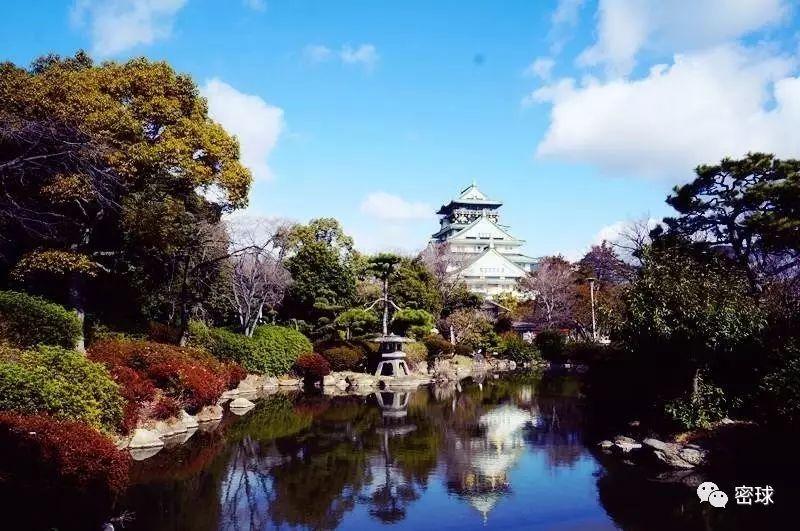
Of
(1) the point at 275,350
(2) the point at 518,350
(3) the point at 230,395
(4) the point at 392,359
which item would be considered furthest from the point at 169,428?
(2) the point at 518,350

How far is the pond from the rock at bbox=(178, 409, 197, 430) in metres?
0.52

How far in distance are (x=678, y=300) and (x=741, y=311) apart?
1213 millimetres

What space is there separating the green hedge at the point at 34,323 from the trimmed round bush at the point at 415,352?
17.4m

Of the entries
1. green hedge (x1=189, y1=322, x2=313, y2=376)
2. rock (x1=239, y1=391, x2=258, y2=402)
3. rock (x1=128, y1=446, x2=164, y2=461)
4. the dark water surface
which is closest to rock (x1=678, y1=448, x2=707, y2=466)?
the dark water surface

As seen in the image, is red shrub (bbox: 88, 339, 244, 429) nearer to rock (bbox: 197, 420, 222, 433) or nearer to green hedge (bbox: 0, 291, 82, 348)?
rock (bbox: 197, 420, 222, 433)

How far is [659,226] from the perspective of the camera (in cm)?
2072

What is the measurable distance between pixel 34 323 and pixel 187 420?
438 cm

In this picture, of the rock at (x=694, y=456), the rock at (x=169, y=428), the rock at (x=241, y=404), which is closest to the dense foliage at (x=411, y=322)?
the rock at (x=241, y=404)

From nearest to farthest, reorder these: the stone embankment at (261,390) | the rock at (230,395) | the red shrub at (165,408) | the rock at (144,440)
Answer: the rock at (144,440)
the stone embankment at (261,390)
the red shrub at (165,408)
the rock at (230,395)

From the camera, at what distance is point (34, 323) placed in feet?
45.4

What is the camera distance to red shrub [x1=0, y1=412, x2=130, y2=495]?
7.68 metres

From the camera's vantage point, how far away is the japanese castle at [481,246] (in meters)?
56.1

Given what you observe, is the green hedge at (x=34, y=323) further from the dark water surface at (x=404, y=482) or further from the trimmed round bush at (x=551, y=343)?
the trimmed round bush at (x=551, y=343)

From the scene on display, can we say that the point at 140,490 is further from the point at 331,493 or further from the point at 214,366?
the point at 214,366
